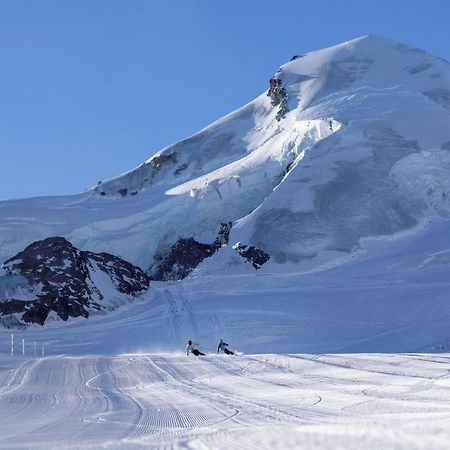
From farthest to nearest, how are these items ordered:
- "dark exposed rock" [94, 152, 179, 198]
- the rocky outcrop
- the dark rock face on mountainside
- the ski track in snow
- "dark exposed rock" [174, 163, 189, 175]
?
"dark exposed rock" [94, 152, 179, 198]
"dark exposed rock" [174, 163, 189, 175]
the rocky outcrop
the dark rock face on mountainside
the ski track in snow

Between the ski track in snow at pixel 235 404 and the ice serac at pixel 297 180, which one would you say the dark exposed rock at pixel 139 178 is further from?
the ski track in snow at pixel 235 404

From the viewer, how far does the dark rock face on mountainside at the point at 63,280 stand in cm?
4028

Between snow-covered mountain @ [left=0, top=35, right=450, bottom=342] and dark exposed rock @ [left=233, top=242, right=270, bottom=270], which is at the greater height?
snow-covered mountain @ [left=0, top=35, right=450, bottom=342]

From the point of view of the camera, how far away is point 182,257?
6600 cm

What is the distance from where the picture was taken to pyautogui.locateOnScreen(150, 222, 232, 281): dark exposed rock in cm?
6456

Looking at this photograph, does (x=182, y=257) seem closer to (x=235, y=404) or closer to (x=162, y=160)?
(x=162, y=160)

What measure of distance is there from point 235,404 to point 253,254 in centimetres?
4140

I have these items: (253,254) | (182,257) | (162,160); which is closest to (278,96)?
(162,160)

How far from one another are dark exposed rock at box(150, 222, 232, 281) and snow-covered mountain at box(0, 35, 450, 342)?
117 millimetres

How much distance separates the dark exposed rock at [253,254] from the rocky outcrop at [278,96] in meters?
33.7

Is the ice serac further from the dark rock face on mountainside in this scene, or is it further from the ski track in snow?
the ski track in snow

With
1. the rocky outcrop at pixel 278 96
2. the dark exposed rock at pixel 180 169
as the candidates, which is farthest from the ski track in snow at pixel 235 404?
the dark exposed rock at pixel 180 169

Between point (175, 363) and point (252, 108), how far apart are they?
261 feet

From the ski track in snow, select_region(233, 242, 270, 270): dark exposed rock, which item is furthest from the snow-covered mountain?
the ski track in snow
